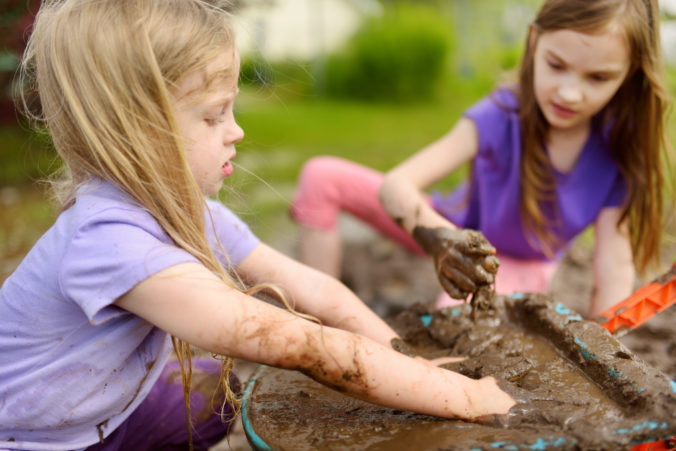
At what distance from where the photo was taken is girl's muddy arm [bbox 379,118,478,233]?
2.06 metres

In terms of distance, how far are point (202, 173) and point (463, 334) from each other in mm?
809

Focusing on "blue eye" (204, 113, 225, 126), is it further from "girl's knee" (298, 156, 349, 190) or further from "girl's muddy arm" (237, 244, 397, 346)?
"girl's knee" (298, 156, 349, 190)

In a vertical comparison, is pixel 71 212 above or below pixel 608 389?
above

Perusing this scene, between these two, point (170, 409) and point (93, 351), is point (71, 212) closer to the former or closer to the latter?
point (93, 351)

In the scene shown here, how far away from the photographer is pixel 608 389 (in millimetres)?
1379

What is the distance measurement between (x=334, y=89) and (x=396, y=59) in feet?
3.97

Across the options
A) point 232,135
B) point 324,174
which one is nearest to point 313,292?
point 232,135

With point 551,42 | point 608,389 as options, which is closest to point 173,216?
point 608,389

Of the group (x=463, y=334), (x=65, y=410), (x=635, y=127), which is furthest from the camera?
(x=635, y=127)

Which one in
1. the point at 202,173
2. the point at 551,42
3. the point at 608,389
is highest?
the point at 551,42

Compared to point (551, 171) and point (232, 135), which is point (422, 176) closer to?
point (551, 171)

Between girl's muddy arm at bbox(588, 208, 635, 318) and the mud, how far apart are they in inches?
30.4

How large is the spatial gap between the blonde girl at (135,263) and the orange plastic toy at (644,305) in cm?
53

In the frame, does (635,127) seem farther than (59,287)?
Yes
